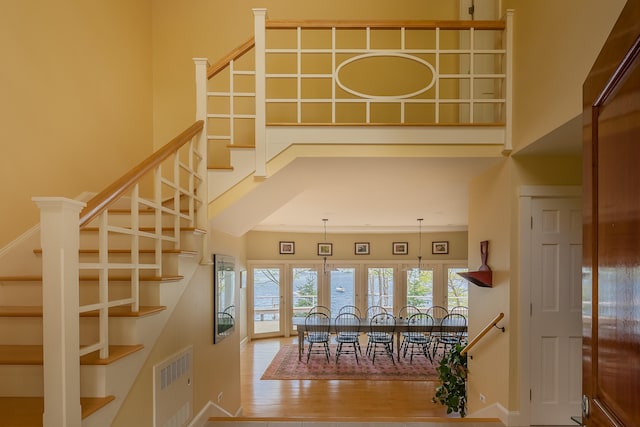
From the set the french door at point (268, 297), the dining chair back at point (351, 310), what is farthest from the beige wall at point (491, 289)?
the french door at point (268, 297)

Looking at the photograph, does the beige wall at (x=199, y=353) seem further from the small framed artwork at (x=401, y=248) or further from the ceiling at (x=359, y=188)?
the small framed artwork at (x=401, y=248)

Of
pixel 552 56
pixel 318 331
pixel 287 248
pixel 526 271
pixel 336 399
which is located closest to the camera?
pixel 552 56

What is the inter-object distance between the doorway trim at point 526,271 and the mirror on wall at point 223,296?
8.22 ft

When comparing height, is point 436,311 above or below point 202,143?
below

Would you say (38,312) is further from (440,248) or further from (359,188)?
(440,248)

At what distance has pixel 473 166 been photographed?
3490mm

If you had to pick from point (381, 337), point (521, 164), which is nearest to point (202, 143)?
point (521, 164)

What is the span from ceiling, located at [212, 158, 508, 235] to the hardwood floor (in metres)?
2.50

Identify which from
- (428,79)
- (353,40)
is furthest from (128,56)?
(428,79)

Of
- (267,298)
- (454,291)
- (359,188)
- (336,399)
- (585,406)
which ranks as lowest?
(336,399)

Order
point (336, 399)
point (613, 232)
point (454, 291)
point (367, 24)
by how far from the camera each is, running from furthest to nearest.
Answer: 1. point (454, 291)
2. point (336, 399)
3. point (367, 24)
4. point (613, 232)

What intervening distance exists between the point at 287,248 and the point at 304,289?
1138 millimetres

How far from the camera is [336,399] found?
224 inches

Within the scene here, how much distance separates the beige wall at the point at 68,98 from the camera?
2715 millimetres
